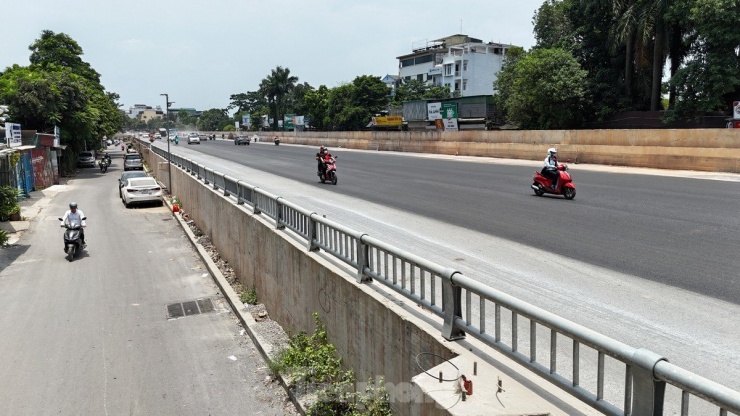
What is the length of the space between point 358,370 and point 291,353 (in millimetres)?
1735

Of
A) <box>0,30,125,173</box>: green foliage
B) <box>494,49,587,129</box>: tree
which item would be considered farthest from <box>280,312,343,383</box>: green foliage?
<box>0,30,125,173</box>: green foliage

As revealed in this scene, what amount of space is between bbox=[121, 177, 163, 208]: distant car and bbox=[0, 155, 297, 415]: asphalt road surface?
950 cm

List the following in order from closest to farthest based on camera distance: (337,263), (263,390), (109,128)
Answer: (337,263)
(263,390)
(109,128)

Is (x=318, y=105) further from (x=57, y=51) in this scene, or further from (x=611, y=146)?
(x=611, y=146)

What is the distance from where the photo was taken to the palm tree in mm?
131250

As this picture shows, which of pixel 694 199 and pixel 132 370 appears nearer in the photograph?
pixel 132 370

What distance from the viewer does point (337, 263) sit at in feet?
24.9

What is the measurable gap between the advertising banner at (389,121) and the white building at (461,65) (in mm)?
Answer: 25676

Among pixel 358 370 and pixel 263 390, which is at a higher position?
pixel 358 370

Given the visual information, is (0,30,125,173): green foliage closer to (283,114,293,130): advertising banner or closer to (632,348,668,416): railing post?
(632,348,668,416): railing post

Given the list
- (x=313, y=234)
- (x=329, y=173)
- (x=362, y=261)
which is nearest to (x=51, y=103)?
(x=329, y=173)

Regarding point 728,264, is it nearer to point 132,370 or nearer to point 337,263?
point 337,263

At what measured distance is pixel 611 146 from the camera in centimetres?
2908

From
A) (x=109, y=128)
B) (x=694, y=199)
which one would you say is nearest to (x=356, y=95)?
(x=109, y=128)
